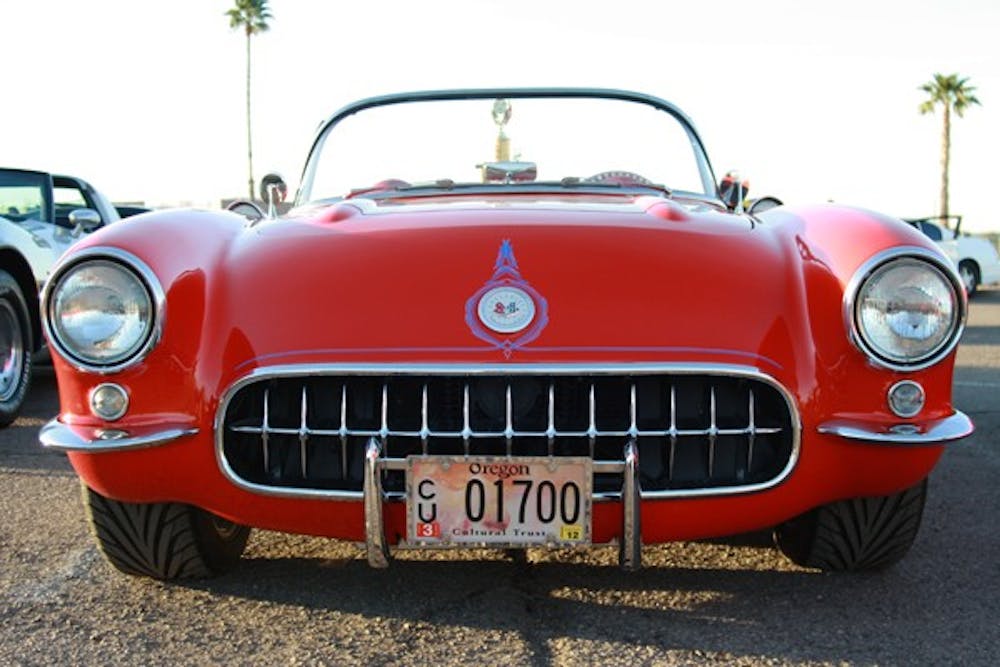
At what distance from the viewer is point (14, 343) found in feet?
19.0

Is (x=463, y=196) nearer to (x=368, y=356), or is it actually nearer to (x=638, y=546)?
(x=368, y=356)

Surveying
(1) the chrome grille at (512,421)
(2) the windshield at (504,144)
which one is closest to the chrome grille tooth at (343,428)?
(1) the chrome grille at (512,421)

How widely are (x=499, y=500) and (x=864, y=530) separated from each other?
102 centimetres

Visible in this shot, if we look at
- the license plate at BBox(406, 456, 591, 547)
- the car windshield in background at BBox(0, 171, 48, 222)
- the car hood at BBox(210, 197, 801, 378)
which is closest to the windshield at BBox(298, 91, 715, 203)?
the car hood at BBox(210, 197, 801, 378)

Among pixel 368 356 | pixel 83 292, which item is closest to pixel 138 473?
pixel 83 292

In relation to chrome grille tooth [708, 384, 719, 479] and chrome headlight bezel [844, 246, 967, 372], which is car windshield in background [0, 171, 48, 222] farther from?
chrome headlight bezel [844, 246, 967, 372]

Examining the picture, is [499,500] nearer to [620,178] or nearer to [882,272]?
[882,272]

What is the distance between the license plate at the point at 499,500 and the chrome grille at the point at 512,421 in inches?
2.7

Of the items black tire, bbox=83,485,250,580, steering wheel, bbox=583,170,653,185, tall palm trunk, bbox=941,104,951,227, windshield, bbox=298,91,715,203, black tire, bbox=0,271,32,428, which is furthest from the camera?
tall palm trunk, bbox=941,104,951,227

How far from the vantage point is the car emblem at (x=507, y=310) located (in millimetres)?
2338

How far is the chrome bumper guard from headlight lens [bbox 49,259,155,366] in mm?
636

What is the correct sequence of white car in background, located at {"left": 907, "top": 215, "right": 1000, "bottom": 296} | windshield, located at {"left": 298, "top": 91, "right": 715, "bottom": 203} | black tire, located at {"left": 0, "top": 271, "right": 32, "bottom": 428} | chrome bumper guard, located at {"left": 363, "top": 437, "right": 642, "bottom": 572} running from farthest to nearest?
white car in background, located at {"left": 907, "top": 215, "right": 1000, "bottom": 296}
black tire, located at {"left": 0, "top": 271, "right": 32, "bottom": 428}
windshield, located at {"left": 298, "top": 91, "right": 715, "bottom": 203}
chrome bumper guard, located at {"left": 363, "top": 437, "right": 642, "bottom": 572}

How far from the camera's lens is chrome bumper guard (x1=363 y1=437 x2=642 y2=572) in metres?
2.23

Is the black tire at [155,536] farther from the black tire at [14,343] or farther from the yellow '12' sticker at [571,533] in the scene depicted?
the black tire at [14,343]
